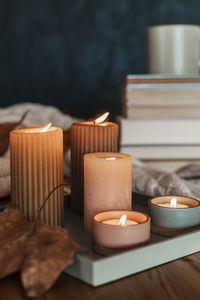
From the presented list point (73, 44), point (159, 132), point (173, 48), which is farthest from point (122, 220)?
point (73, 44)

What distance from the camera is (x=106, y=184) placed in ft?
2.24

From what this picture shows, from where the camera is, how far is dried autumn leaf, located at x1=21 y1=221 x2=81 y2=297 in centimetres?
53

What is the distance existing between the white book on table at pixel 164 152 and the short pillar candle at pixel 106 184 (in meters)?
0.60

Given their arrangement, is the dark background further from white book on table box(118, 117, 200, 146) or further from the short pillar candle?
the short pillar candle

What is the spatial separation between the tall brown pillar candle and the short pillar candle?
85 mm

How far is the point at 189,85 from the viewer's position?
129cm

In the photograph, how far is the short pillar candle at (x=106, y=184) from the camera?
68 centimetres

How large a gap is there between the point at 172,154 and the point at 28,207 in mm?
688

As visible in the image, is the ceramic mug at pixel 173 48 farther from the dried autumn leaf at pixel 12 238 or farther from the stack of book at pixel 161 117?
the dried autumn leaf at pixel 12 238

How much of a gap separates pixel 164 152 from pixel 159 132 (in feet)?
0.21

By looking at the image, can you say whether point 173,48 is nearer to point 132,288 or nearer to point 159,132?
point 159,132

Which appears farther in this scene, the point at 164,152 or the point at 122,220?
the point at 164,152

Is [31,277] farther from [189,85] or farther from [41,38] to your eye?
[41,38]

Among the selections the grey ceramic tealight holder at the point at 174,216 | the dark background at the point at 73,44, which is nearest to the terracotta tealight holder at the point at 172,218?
the grey ceramic tealight holder at the point at 174,216
